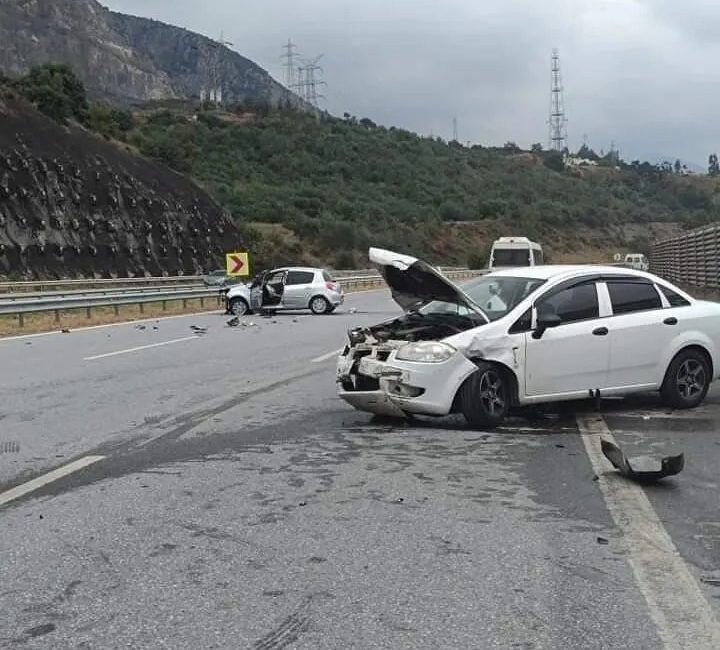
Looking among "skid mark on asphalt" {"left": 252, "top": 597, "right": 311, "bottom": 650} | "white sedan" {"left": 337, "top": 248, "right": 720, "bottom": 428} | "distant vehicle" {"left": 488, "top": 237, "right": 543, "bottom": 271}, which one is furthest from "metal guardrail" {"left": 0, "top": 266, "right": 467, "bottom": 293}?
"skid mark on asphalt" {"left": 252, "top": 597, "right": 311, "bottom": 650}

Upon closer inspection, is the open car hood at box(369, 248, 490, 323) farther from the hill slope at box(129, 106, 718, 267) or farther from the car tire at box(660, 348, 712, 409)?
the hill slope at box(129, 106, 718, 267)

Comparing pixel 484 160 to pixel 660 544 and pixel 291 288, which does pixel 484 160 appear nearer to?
pixel 291 288

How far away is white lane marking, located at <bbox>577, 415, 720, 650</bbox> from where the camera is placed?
419 centimetres

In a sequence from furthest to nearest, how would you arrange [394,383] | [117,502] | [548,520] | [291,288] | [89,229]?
[89,229]
[291,288]
[394,383]
[117,502]
[548,520]

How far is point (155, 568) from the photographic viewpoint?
504 cm

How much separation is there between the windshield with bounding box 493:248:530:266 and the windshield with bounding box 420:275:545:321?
76.6ft

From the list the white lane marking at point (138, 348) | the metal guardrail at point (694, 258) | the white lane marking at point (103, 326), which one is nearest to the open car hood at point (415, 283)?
the white lane marking at point (138, 348)

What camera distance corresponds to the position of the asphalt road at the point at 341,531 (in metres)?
4.27

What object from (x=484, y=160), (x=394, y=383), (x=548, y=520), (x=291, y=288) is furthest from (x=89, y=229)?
(x=484, y=160)

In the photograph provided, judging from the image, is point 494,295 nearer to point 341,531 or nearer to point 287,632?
point 341,531

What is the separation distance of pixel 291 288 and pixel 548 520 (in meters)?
23.9

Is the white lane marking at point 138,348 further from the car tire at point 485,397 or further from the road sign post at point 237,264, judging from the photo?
the road sign post at point 237,264

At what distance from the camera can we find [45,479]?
7.12 meters

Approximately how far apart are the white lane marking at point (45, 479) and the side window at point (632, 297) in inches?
210
